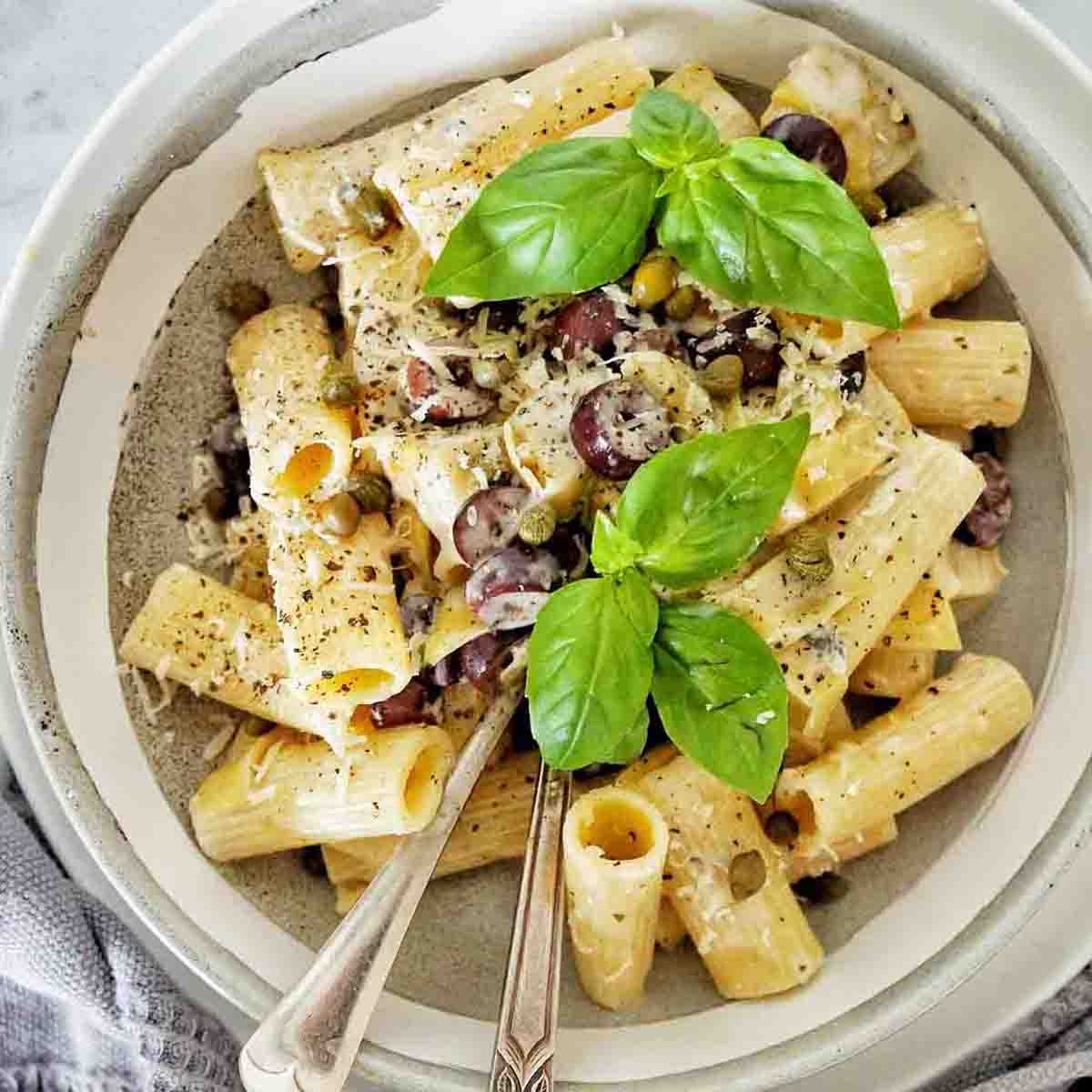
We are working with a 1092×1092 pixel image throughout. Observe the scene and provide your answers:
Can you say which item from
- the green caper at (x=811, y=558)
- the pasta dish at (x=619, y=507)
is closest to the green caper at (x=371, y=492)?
the pasta dish at (x=619, y=507)

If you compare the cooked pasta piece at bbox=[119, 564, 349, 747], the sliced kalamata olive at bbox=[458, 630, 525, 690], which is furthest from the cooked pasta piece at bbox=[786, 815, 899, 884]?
the cooked pasta piece at bbox=[119, 564, 349, 747]

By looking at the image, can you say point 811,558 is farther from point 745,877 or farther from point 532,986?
point 532,986

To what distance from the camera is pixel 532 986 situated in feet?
6.80

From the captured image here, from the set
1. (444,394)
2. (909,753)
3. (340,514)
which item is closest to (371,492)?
(340,514)

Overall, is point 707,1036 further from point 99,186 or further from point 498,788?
point 99,186

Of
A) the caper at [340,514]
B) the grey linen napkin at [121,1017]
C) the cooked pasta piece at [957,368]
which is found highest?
the cooked pasta piece at [957,368]

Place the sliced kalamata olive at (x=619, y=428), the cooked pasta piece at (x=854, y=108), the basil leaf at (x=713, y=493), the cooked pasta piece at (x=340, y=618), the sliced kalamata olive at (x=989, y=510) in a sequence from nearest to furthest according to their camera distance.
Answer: the basil leaf at (x=713, y=493)
the sliced kalamata olive at (x=619, y=428)
the cooked pasta piece at (x=340, y=618)
the cooked pasta piece at (x=854, y=108)
the sliced kalamata olive at (x=989, y=510)

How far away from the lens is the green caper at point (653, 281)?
2.10 meters

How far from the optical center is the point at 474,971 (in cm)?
238

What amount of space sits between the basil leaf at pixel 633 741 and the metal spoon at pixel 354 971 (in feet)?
0.73

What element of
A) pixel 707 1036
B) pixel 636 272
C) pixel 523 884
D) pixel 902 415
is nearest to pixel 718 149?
pixel 636 272

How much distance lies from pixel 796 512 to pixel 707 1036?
745 millimetres

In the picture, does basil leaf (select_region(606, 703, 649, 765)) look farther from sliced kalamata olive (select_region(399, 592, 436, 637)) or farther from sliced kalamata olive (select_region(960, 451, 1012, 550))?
sliced kalamata olive (select_region(960, 451, 1012, 550))

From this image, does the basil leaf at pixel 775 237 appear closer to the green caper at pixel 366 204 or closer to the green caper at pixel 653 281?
the green caper at pixel 653 281
